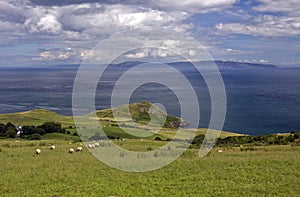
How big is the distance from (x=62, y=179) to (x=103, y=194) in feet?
11.8

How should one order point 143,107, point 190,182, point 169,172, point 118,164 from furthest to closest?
point 143,107, point 118,164, point 169,172, point 190,182

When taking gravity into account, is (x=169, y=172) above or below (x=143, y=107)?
above

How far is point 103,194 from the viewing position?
14.5 metres

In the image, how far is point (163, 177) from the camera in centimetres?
1734

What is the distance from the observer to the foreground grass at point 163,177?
48.9 ft

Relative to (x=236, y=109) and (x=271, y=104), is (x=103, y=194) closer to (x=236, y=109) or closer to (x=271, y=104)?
(x=236, y=109)

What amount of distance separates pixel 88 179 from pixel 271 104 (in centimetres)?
16071

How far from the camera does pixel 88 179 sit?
17.0 metres

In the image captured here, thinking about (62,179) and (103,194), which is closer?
(103,194)

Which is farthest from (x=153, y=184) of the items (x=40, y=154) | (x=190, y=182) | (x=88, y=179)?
(x=40, y=154)

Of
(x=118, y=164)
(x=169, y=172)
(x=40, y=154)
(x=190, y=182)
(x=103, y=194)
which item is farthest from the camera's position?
(x=40, y=154)

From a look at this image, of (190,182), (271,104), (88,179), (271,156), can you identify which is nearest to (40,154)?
(88,179)

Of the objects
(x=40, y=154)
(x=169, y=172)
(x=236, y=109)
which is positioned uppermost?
(x=169, y=172)

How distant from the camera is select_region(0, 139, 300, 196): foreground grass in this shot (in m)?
14.9
